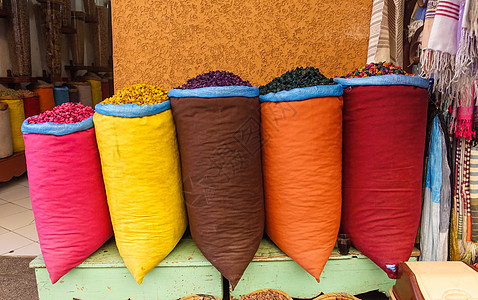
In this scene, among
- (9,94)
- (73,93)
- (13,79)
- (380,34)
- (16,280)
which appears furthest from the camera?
(73,93)

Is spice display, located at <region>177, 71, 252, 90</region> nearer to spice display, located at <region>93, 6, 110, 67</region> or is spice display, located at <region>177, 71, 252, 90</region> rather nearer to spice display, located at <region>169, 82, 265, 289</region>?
spice display, located at <region>169, 82, 265, 289</region>

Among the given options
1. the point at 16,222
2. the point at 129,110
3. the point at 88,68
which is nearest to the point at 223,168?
the point at 129,110

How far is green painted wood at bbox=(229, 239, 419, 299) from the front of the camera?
1385 mm

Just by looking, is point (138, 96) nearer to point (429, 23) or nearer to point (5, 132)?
point (429, 23)

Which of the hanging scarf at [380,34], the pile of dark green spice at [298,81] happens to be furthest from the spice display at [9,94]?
the hanging scarf at [380,34]

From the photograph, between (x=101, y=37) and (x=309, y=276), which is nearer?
(x=309, y=276)

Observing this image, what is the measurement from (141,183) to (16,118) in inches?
123

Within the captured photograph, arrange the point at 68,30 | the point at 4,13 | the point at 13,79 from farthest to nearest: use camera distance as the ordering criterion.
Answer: the point at 68,30, the point at 13,79, the point at 4,13

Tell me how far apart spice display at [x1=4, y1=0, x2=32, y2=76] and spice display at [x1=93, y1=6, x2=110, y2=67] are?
126 centimetres

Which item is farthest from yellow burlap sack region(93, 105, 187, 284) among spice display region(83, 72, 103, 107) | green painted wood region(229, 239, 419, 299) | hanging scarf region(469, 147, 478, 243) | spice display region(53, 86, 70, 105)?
spice display region(83, 72, 103, 107)

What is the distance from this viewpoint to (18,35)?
3869mm

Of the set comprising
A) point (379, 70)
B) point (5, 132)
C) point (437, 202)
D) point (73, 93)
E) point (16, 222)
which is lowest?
point (16, 222)

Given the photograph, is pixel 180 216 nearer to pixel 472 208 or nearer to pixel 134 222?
pixel 134 222

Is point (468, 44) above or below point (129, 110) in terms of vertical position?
above
